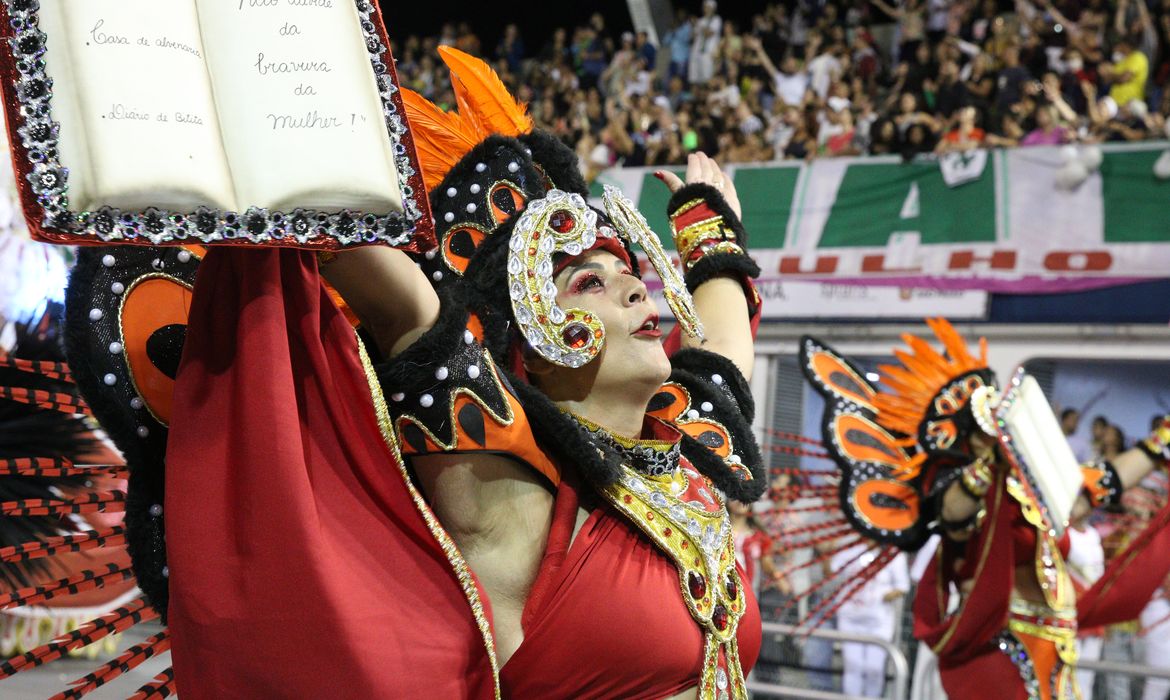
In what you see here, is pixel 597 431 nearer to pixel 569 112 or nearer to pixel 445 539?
pixel 445 539

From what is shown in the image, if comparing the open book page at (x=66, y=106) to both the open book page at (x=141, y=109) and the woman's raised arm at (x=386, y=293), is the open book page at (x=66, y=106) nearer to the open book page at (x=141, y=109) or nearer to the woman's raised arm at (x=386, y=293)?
the open book page at (x=141, y=109)

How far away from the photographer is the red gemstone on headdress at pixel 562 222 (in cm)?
189

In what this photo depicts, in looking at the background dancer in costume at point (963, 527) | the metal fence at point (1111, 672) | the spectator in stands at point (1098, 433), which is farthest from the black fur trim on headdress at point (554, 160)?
the spectator in stands at point (1098, 433)

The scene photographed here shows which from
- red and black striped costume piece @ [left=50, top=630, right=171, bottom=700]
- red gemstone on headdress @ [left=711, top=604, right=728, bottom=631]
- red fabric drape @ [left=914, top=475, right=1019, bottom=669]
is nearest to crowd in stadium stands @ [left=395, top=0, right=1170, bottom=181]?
red fabric drape @ [left=914, top=475, right=1019, bottom=669]

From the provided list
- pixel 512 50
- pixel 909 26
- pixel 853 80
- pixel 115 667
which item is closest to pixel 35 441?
pixel 115 667

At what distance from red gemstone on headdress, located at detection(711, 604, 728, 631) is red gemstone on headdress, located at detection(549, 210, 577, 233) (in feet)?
1.89

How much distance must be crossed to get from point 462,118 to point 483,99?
0.05m

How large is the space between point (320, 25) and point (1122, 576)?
151 inches

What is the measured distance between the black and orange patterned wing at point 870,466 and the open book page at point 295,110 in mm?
3253

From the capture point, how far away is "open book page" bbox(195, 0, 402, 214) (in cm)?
130

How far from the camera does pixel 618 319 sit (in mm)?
1869

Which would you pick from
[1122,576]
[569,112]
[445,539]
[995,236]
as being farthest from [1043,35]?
[445,539]

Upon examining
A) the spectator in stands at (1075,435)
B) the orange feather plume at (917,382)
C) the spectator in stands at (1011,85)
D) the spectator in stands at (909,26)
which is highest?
the spectator in stands at (909,26)

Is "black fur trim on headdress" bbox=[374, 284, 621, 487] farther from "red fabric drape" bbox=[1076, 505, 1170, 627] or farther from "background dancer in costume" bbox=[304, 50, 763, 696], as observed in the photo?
"red fabric drape" bbox=[1076, 505, 1170, 627]
